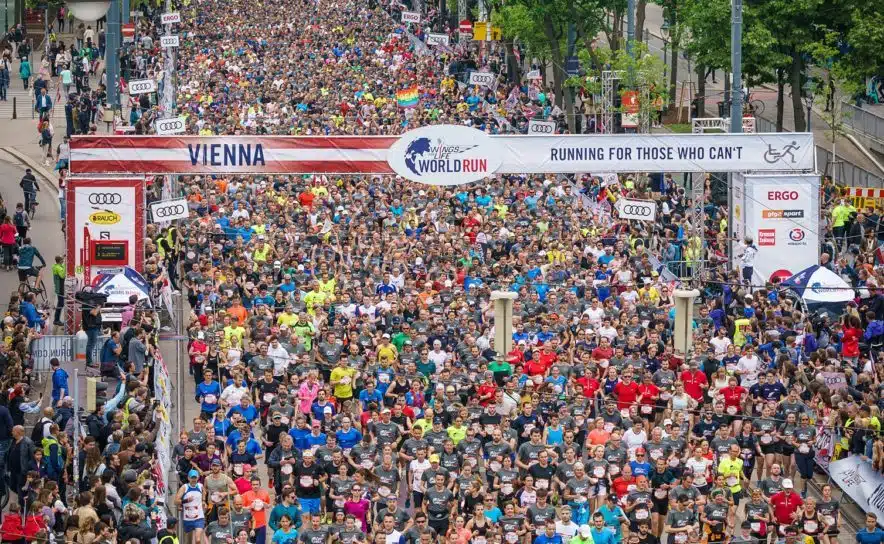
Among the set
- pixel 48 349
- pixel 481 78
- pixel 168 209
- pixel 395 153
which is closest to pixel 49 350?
pixel 48 349

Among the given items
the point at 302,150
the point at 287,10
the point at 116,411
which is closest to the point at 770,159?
the point at 302,150

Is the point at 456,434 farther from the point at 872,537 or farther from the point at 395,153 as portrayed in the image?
the point at 395,153

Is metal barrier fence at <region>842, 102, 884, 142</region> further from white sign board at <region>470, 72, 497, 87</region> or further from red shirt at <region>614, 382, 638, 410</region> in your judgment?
red shirt at <region>614, 382, 638, 410</region>

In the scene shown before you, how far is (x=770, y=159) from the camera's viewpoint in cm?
3553

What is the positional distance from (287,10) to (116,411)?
60628mm

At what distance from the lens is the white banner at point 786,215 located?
3597 cm

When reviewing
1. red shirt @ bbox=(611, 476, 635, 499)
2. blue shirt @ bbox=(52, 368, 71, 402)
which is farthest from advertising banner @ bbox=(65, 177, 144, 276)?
red shirt @ bbox=(611, 476, 635, 499)

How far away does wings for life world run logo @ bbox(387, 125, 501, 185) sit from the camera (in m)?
34.5

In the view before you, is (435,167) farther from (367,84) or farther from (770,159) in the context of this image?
(367,84)

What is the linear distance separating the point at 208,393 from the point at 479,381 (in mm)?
3783

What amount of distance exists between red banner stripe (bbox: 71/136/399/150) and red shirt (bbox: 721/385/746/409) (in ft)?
30.4

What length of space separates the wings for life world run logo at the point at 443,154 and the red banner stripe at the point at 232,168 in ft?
1.23

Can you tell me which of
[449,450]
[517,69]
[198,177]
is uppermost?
[517,69]

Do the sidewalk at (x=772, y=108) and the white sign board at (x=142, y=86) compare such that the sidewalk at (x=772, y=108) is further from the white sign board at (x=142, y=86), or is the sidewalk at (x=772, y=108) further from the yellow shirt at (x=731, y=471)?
the yellow shirt at (x=731, y=471)
